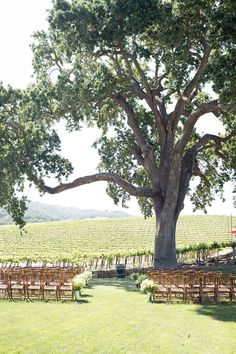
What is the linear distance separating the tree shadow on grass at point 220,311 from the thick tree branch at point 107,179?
14.0 metres

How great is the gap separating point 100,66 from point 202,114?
7.10m

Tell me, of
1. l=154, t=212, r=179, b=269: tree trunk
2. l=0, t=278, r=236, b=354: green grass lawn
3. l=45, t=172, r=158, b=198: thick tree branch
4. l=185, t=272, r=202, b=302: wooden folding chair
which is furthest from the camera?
l=45, t=172, r=158, b=198: thick tree branch

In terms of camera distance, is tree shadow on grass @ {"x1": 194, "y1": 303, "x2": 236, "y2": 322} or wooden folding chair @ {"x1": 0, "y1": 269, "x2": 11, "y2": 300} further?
wooden folding chair @ {"x1": 0, "y1": 269, "x2": 11, "y2": 300}

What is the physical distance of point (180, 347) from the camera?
391 inches

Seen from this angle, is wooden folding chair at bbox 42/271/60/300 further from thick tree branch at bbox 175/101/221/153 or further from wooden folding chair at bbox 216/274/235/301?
thick tree branch at bbox 175/101/221/153

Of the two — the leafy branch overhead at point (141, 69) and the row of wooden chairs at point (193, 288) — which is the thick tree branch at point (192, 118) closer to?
the leafy branch overhead at point (141, 69)

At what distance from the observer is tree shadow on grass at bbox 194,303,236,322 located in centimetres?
1362

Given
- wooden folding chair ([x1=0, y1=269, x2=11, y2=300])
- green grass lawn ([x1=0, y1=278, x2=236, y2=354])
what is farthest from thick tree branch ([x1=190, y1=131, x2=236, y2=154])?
wooden folding chair ([x1=0, y1=269, x2=11, y2=300])

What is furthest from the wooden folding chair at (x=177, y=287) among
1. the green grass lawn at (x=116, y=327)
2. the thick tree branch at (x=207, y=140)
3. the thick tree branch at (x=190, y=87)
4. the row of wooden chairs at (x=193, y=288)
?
the thick tree branch at (x=207, y=140)

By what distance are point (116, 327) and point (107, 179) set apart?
1872 centimetres

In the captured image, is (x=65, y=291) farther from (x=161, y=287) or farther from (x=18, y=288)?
(x=161, y=287)

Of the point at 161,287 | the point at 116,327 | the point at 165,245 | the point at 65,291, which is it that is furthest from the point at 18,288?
the point at 165,245

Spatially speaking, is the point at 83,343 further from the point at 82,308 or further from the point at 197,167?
the point at 197,167

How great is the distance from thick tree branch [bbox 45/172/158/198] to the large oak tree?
0.06m
